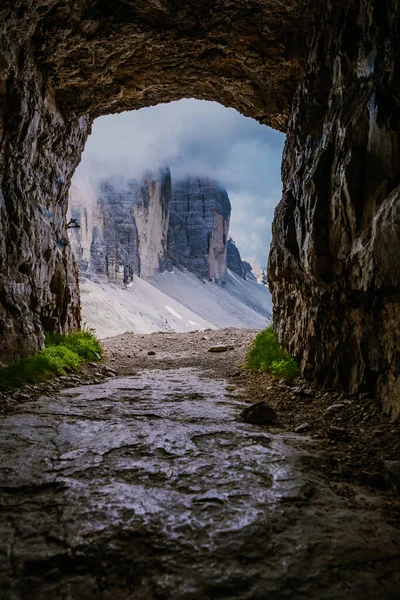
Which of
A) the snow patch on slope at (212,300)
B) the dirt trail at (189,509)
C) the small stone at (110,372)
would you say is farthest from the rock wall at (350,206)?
the snow patch on slope at (212,300)

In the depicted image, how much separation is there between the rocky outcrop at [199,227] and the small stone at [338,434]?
77.8 m

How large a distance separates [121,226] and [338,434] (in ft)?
200

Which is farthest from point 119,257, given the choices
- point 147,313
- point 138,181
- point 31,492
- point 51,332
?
point 31,492

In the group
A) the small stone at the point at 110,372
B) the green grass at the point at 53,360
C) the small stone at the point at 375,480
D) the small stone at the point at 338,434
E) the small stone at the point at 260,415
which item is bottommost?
the small stone at the point at 110,372

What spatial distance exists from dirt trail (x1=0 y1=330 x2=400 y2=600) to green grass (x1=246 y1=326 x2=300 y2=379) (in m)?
2.03

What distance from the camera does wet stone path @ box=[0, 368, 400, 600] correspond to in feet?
6.16

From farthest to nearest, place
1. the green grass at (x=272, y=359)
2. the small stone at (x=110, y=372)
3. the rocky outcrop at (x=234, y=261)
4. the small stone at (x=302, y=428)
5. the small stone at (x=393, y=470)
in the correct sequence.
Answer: the rocky outcrop at (x=234, y=261)
the small stone at (x=110, y=372)
the green grass at (x=272, y=359)
the small stone at (x=302, y=428)
the small stone at (x=393, y=470)

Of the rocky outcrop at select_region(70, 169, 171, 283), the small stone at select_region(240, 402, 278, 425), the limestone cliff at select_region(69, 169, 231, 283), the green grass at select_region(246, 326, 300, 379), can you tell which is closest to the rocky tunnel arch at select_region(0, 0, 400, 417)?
the green grass at select_region(246, 326, 300, 379)

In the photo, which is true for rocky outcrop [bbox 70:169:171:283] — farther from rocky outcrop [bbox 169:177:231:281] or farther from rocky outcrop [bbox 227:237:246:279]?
rocky outcrop [bbox 227:237:246:279]

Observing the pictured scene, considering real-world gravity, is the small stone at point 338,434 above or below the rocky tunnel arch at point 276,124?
below

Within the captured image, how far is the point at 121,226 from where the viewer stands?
200 feet

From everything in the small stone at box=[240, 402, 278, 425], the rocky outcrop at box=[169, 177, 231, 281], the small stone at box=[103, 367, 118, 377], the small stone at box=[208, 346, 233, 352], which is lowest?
the small stone at box=[208, 346, 233, 352]

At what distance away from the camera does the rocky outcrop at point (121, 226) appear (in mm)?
48188

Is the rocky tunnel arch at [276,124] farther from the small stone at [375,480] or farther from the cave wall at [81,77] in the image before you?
the small stone at [375,480]
